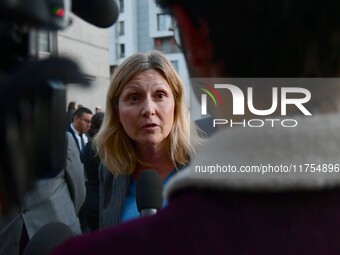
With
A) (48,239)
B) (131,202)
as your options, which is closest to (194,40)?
(48,239)

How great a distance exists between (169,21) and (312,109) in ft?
0.71

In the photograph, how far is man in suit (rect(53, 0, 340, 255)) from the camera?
2.01ft

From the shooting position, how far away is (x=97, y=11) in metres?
0.69

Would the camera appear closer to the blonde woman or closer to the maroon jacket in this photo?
the maroon jacket

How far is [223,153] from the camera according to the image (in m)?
0.62

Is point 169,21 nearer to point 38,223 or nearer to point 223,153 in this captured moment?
point 223,153

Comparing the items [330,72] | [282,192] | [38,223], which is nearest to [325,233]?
[282,192]

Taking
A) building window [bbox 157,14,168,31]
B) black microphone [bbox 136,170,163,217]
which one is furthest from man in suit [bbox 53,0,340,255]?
black microphone [bbox 136,170,163,217]

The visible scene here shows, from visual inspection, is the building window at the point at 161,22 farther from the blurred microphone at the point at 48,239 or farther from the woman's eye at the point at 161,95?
the woman's eye at the point at 161,95

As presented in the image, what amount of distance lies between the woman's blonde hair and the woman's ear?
485mm

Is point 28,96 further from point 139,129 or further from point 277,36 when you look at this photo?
point 139,129

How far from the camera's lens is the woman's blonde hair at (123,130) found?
4.13 feet

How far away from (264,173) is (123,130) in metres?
0.89

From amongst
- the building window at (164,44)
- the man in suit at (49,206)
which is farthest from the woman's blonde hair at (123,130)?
the building window at (164,44)
